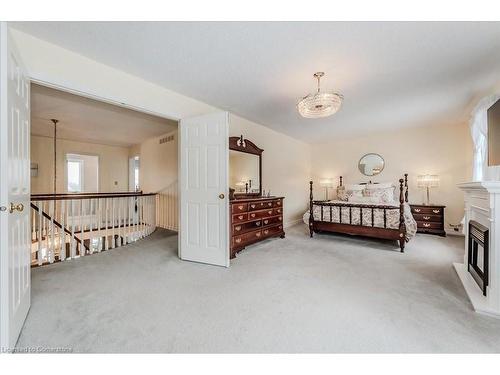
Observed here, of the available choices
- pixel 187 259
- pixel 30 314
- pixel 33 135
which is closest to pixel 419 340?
pixel 187 259

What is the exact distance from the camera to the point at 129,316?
69.4 inches

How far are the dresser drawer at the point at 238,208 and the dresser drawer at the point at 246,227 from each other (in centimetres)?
22

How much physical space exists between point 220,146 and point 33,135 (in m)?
6.01

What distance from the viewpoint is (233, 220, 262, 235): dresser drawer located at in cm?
331

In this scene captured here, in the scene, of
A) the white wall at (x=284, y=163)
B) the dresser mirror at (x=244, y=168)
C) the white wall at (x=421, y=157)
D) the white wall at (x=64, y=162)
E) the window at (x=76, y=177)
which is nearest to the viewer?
the dresser mirror at (x=244, y=168)

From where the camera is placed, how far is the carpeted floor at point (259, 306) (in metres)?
1.46

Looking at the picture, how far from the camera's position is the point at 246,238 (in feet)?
11.5

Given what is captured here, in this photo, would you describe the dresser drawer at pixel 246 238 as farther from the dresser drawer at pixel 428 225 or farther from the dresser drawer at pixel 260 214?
the dresser drawer at pixel 428 225

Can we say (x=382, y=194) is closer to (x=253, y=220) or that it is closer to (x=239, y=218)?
(x=253, y=220)

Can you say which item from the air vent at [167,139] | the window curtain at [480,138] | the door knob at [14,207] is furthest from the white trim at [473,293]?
the air vent at [167,139]

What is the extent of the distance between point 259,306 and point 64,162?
281 inches
